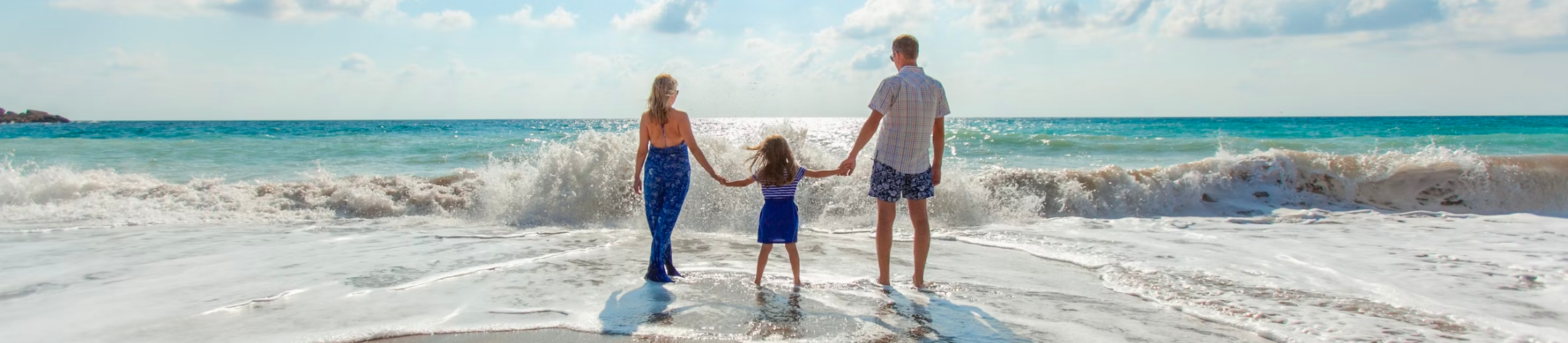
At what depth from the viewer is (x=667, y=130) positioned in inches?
189

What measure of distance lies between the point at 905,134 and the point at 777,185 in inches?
30.8

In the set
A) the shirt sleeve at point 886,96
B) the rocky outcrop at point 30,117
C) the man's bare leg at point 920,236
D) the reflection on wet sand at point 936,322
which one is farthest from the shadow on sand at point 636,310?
the rocky outcrop at point 30,117

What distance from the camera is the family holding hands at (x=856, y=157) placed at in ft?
15.0

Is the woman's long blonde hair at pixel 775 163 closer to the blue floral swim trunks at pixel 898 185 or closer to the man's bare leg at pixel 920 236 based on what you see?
the blue floral swim trunks at pixel 898 185

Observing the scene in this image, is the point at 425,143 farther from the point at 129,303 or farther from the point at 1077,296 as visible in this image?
the point at 1077,296

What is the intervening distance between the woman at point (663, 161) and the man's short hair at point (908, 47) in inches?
51.6

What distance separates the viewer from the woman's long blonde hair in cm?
455

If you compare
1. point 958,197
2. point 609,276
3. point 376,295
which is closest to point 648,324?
point 609,276

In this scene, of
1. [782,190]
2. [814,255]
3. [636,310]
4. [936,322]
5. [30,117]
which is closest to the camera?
[936,322]

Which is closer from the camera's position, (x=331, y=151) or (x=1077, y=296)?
(x=1077, y=296)

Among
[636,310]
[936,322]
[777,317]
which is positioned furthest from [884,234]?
[636,310]

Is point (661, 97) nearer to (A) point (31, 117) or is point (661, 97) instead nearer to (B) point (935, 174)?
(B) point (935, 174)

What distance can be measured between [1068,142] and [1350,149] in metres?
8.02

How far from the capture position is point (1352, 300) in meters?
4.81
